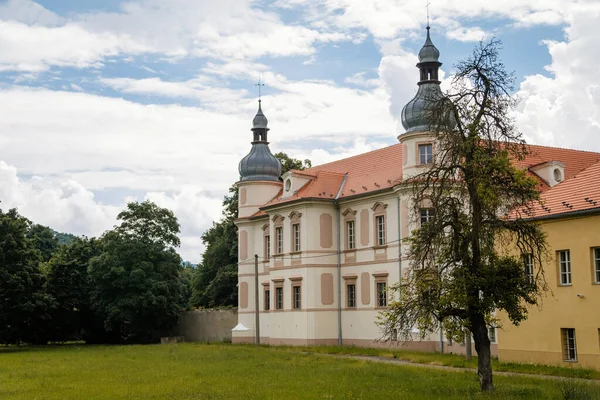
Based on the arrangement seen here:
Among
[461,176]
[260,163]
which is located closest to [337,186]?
[260,163]

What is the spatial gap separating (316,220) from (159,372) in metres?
18.2

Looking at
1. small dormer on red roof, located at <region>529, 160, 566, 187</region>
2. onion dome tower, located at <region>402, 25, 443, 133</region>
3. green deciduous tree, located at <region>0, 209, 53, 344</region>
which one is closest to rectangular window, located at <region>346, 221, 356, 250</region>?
onion dome tower, located at <region>402, 25, 443, 133</region>

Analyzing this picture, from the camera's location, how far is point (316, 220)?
44.1 meters

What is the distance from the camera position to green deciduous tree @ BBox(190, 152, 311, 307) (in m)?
59.7

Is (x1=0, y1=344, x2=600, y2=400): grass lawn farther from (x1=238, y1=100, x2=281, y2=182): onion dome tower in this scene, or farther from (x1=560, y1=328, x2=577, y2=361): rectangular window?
(x1=238, y1=100, x2=281, y2=182): onion dome tower

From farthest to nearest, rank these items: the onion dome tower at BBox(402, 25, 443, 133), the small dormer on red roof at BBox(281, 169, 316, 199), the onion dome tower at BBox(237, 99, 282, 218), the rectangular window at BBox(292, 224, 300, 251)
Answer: the onion dome tower at BBox(237, 99, 282, 218) → the small dormer on red roof at BBox(281, 169, 316, 199) → the rectangular window at BBox(292, 224, 300, 251) → the onion dome tower at BBox(402, 25, 443, 133)

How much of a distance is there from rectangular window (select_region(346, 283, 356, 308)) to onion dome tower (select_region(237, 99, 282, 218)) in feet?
33.0

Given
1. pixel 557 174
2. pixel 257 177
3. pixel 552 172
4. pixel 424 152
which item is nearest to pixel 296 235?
pixel 257 177

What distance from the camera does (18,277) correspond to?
44.5 m

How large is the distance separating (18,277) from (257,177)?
15591mm

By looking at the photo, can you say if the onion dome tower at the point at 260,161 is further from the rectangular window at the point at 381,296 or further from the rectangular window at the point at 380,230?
the rectangular window at the point at 381,296

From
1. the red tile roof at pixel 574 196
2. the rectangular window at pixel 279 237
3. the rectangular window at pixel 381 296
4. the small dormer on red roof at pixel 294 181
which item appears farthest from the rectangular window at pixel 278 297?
the red tile roof at pixel 574 196

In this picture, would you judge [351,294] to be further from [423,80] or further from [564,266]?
[564,266]

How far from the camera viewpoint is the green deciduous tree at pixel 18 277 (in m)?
44.2
